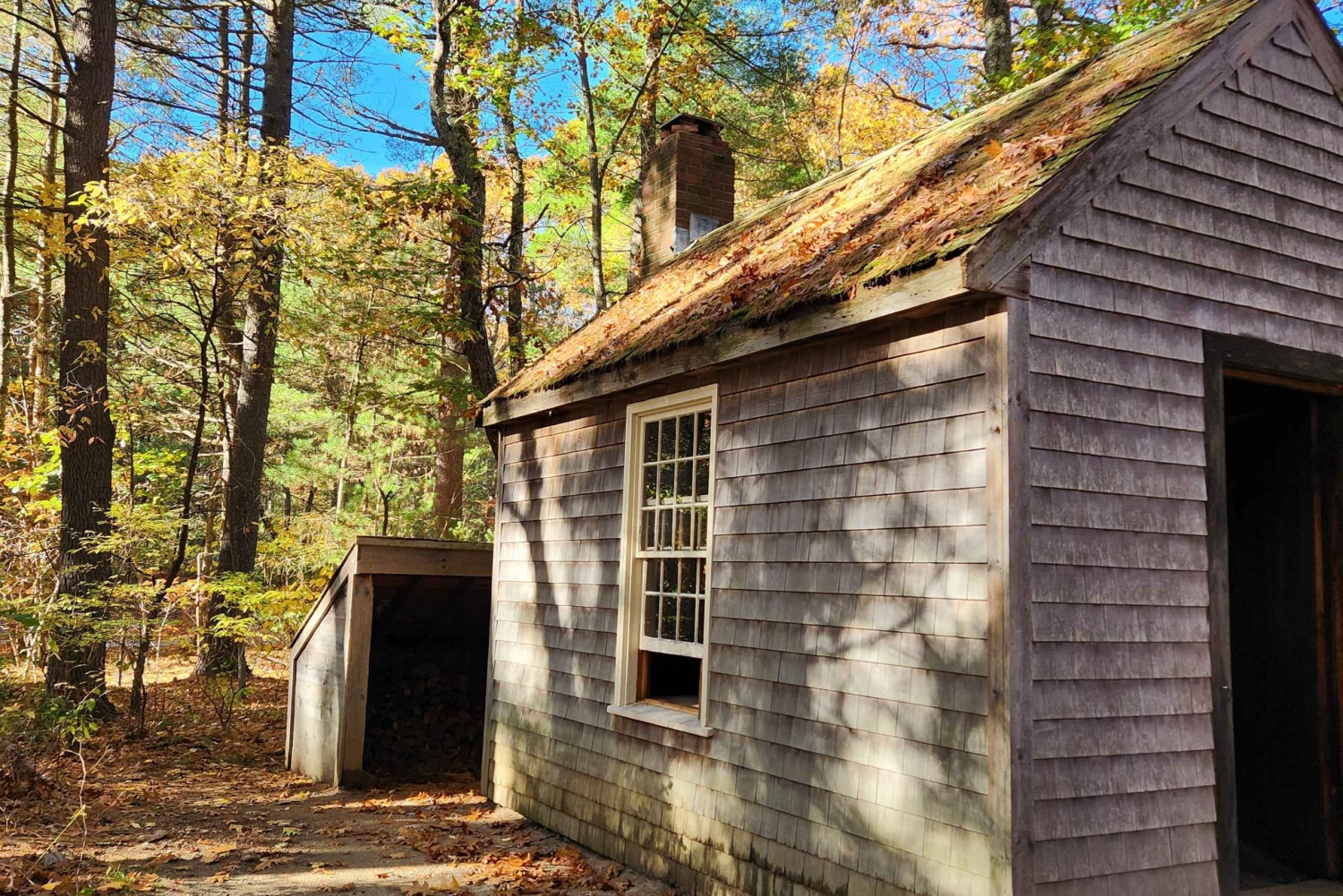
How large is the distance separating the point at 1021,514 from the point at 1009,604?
0.38m

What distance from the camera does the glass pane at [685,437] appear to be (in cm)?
660

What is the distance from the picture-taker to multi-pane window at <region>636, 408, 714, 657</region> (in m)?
6.36

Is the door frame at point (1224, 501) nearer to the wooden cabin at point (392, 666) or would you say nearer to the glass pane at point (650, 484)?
the glass pane at point (650, 484)

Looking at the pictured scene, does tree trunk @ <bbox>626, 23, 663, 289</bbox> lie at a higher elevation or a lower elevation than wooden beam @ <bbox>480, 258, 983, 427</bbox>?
higher

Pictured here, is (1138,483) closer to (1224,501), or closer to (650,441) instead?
(1224,501)

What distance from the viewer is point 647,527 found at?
688 centimetres

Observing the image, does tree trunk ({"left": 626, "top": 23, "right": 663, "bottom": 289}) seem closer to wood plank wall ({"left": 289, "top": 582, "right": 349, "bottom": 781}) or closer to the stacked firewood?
the stacked firewood

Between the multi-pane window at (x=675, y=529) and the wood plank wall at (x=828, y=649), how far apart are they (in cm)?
26

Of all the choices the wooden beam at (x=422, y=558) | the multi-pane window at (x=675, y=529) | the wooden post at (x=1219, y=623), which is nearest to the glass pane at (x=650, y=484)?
the multi-pane window at (x=675, y=529)

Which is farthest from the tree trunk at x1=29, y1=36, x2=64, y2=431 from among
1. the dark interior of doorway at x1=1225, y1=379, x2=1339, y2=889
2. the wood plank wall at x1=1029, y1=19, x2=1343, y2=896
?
the dark interior of doorway at x1=1225, y1=379, x2=1339, y2=889

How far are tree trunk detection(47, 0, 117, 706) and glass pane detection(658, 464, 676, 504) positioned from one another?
709cm

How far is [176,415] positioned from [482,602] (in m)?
9.98

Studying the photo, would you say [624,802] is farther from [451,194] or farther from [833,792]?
[451,194]

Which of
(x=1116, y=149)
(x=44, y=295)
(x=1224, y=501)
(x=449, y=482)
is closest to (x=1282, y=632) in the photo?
(x=1224, y=501)
